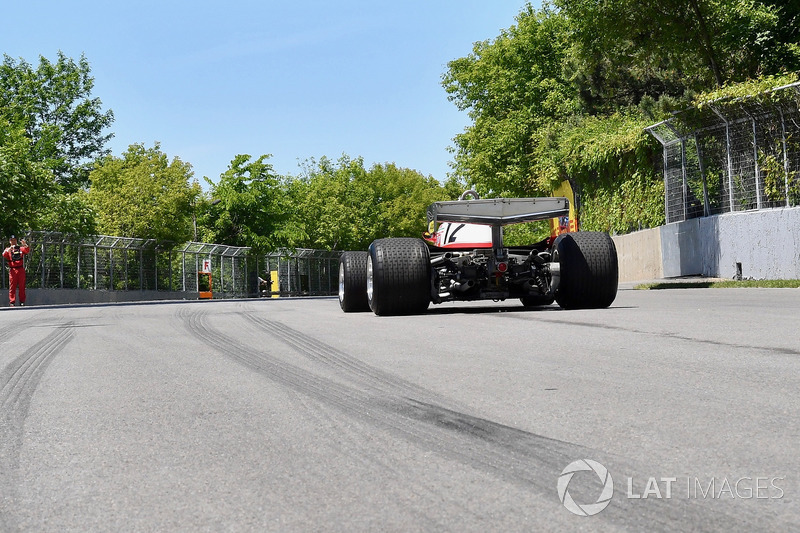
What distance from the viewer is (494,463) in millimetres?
3381

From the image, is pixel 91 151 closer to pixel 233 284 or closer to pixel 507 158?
pixel 233 284

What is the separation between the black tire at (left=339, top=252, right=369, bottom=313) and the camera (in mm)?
13711

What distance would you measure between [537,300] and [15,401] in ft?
31.4

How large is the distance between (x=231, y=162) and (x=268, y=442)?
5099 centimetres

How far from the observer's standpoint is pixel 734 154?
21.9 m

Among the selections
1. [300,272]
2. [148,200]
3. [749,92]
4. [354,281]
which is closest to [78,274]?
[148,200]

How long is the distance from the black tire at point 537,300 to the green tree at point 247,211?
3985 centimetres

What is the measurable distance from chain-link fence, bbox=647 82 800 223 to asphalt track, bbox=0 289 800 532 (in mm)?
13583

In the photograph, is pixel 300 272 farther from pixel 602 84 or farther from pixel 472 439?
pixel 472 439

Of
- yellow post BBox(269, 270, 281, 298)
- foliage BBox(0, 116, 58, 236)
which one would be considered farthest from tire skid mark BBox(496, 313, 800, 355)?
yellow post BBox(269, 270, 281, 298)

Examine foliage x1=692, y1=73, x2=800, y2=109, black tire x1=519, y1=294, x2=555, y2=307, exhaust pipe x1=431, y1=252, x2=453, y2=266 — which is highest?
foliage x1=692, y1=73, x2=800, y2=109

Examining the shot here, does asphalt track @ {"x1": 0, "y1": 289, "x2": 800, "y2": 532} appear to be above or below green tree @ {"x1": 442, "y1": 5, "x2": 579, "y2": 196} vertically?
below

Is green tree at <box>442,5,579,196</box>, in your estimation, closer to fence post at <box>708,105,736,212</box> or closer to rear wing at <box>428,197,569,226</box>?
fence post at <box>708,105,736,212</box>

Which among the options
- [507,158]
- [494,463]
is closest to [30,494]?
[494,463]
